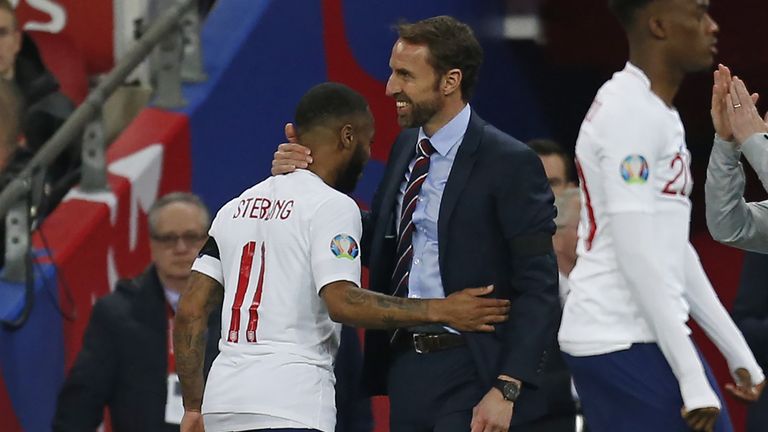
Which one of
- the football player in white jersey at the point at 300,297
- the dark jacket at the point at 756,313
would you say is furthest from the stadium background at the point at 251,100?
the football player in white jersey at the point at 300,297

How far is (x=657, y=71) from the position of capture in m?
4.70

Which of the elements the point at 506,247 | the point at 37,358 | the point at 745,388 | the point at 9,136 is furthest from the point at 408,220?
the point at 9,136

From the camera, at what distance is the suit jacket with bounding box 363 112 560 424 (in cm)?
503

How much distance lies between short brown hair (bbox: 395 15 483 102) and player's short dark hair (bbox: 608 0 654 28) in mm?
577

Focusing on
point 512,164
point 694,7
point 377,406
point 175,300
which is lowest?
point 377,406

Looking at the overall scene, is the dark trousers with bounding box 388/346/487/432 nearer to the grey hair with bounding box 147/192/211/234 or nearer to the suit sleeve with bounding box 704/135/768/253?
the suit sleeve with bounding box 704/135/768/253

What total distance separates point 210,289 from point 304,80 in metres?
4.06

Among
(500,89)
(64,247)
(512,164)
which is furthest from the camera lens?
(500,89)

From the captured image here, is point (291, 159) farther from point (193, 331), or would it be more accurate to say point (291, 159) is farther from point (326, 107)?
point (193, 331)

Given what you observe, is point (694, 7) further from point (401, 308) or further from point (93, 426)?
point (93, 426)

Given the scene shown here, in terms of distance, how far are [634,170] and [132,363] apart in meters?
2.86

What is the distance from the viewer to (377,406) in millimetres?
8859

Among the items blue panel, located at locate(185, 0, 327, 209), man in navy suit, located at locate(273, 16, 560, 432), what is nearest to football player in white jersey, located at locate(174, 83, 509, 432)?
man in navy suit, located at locate(273, 16, 560, 432)

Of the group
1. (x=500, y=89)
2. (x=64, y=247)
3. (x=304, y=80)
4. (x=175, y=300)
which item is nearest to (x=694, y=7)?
(x=175, y=300)
